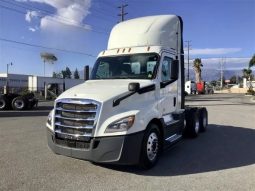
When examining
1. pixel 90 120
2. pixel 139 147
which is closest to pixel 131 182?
pixel 139 147

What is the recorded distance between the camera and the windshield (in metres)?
8.12

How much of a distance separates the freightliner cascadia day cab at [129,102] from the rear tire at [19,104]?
16834 mm

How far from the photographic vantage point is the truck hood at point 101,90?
22.7 feet

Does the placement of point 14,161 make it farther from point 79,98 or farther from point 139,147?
point 139,147

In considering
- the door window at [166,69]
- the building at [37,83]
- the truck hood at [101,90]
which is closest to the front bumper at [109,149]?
the truck hood at [101,90]

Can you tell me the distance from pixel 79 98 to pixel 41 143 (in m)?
3.84

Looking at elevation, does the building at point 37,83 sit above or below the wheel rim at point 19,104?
above

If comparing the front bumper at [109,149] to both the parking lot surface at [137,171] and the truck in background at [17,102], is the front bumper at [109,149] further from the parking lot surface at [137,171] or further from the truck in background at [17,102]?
the truck in background at [17,102]

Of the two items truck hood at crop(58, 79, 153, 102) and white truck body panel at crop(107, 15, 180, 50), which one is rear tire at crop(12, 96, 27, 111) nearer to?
white truck body panel at crop(107, 15, 180, 50)

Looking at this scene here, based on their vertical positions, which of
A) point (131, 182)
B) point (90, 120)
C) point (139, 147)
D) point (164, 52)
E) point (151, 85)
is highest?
point (164, 52)

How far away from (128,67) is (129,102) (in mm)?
1475

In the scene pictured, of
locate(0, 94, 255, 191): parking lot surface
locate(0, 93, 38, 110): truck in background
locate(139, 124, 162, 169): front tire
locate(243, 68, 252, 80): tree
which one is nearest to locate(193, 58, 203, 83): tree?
locate(243, 68, 252, 80): tree

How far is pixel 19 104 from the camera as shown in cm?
2511

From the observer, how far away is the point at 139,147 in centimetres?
701
